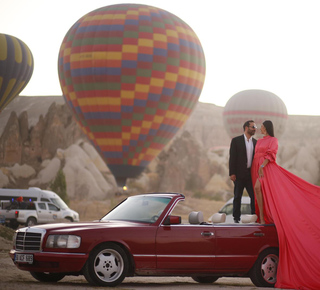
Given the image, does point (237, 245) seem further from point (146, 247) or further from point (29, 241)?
point (29, 241)

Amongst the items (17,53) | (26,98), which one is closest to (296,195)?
(17,53)

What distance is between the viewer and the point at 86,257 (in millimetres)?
10547

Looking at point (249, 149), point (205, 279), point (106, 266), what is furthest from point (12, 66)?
point (106, 266)

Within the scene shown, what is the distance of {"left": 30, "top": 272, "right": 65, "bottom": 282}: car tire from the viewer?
11.4 meters

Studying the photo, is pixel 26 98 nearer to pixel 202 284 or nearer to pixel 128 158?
pixel 128 158

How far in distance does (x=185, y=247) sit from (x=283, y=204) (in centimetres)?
228

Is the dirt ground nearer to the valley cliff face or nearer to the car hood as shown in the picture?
the car hood

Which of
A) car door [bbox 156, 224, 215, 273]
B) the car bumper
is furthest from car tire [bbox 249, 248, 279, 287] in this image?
the car bumper

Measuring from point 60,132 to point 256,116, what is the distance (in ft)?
102

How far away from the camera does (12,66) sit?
53.2 meters

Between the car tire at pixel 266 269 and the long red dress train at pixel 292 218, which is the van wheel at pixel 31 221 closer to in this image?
the long red dress train at pixel 292 218

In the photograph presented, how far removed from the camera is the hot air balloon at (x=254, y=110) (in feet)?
247

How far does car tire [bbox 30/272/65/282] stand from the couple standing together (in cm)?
360

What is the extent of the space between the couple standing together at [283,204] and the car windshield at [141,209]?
215 cm
